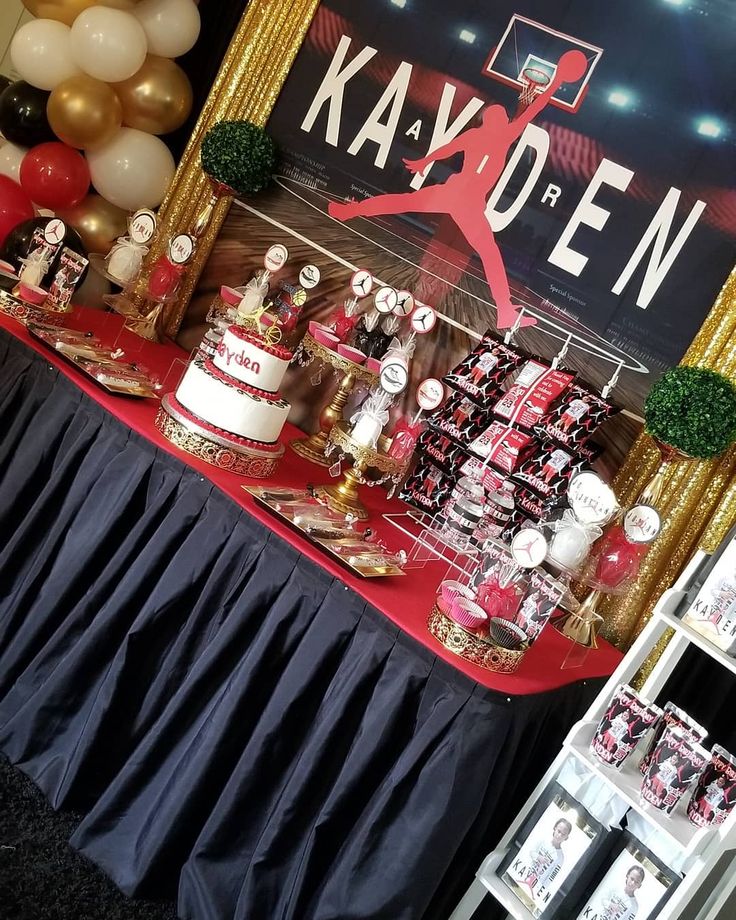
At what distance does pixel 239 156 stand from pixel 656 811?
8.20 ft

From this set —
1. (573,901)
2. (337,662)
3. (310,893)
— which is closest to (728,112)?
(337,662)

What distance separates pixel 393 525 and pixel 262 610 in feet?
2.25

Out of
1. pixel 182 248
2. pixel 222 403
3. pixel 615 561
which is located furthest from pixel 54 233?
pixel 615 561

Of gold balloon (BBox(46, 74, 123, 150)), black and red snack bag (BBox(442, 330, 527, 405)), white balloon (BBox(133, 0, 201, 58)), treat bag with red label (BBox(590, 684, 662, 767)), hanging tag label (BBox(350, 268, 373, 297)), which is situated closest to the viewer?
treat bag with red label (BBox(590, 684, 662, 767))

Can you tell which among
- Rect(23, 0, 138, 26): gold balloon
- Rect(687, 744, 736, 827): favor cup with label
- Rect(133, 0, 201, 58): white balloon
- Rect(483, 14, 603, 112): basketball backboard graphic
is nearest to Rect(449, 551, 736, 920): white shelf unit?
Rect(687, 744, 736, 827): favor cup with label

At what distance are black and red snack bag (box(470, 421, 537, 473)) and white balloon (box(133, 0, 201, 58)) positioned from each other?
6.37ft

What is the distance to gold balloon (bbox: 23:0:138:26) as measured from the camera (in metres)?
3.16

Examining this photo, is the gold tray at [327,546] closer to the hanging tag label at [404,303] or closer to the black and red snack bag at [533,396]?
the black and red snack bag at [533,396]

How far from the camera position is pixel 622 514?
2332mm

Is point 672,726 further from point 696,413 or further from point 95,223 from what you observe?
point 95,223

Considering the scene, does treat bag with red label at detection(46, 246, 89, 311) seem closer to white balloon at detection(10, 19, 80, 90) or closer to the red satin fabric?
the red satin fabric

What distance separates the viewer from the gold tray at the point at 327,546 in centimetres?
207

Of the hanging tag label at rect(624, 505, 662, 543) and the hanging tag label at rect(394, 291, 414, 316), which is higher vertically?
the hanging tag label at rect(394, 291, 414, 316)

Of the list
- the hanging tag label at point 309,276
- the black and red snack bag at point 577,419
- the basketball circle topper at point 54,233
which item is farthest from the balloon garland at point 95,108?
the black and red snack bag at point 577,419
